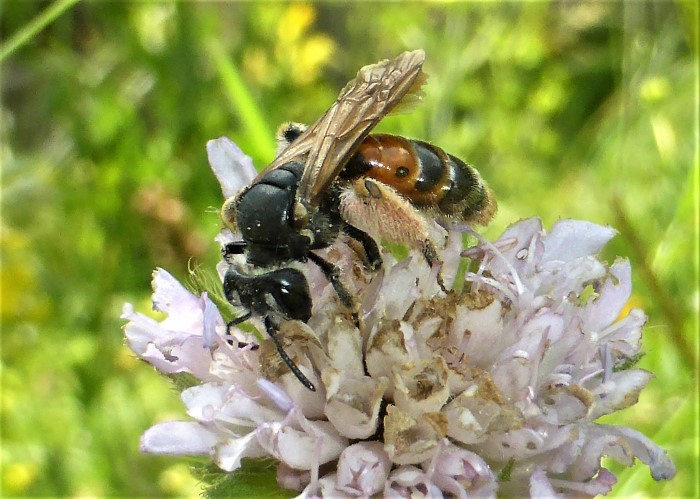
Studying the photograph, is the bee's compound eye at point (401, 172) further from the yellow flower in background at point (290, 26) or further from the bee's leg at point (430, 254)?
the yellow flower in background at point (290, 26)

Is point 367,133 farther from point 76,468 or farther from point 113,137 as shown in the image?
point 113,137

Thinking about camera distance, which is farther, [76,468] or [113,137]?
[113,137]

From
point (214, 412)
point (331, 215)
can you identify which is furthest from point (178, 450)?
point (331, 215)

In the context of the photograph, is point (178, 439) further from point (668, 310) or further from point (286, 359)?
point (668, 310)

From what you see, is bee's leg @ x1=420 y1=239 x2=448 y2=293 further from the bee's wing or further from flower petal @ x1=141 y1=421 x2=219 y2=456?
flower petal @ x1=141 y1=421 x2=219 y2=456

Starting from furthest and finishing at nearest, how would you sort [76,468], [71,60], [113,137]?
[71,60]
[113,137]
[76,468]

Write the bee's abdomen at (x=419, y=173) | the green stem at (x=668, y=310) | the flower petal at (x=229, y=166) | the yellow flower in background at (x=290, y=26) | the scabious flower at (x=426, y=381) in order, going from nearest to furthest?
the scabious flower at (x=426, y=381) → the bee's abdomen at (x=419, y=173) → the flower petal at (x=229, y=166) → the green stem at (x=668, y=310) → the yellow flower in background at (x=290, y=26)

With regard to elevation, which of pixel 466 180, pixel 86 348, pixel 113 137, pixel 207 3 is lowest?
pixel 466 180

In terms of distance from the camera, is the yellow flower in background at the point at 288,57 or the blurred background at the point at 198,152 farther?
the yellow flower in background at the point at 288,57

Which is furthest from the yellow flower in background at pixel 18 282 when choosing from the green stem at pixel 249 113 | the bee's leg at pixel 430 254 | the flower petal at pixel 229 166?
the bee's leg at pixel 430 254
